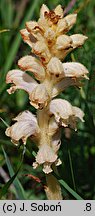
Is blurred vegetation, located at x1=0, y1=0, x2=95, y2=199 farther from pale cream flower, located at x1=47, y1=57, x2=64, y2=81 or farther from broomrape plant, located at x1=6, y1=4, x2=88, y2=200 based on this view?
pale cream flower, located at x1=47, y1=57, x2=64, y2=81

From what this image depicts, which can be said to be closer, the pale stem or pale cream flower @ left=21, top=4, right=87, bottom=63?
pale cream flower @ left=21, top=4, right=87, bottom=63

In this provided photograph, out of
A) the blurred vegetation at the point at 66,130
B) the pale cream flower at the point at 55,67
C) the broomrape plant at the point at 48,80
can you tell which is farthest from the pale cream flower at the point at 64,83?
the blurred vegetation at the point at 66,130

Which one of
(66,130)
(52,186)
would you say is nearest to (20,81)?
(52,186)

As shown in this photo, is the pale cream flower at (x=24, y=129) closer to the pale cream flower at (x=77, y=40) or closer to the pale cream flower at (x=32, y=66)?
the pale cream flower at (x=32, y=66)

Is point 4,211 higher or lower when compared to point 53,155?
lower

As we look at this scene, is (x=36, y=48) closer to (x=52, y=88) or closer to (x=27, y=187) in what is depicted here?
(x=52, y=88)

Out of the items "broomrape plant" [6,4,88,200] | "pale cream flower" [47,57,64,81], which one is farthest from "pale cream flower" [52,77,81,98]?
"pale cream flower" [47,57,64,81]

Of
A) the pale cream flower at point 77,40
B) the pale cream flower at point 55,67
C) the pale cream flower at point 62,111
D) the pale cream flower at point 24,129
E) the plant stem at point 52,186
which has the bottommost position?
the plant stem at point 52,186

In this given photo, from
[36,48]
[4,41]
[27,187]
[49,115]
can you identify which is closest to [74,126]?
[49,115]
